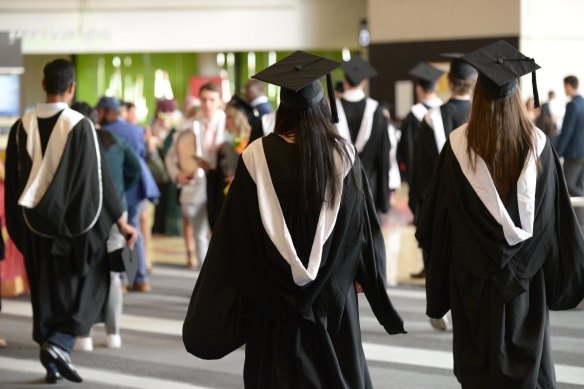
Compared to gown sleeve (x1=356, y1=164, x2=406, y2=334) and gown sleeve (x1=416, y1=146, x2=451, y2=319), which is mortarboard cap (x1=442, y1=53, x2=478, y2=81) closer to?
gown sleeve (x1=416, y1=146, x2=451, y2=319)

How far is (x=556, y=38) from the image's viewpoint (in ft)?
61.4

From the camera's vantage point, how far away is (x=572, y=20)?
18.8m

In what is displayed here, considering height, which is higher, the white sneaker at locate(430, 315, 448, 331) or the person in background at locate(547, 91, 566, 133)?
the person in background at locate(547, 91, 566, 133)

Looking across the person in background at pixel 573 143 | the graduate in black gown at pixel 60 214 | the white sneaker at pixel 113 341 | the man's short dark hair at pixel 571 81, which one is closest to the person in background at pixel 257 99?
the white sneaker at pixel 113 341

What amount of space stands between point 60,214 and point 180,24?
17006mm

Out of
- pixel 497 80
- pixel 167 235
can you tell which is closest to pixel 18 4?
pixel 167 235

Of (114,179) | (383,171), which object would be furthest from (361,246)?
(383,171)

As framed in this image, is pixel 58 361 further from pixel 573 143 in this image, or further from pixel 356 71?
pixel 573 143

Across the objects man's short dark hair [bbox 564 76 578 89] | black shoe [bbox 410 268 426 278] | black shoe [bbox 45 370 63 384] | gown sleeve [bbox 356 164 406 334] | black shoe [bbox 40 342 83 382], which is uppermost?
man's short dark hair [bbox 564 76 578 89]

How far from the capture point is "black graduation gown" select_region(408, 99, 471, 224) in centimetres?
802

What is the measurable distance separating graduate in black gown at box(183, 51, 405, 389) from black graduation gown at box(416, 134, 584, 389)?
612 millimetres

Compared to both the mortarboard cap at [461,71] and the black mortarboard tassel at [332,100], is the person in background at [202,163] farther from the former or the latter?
the black mortarboard tassel at [332,100]

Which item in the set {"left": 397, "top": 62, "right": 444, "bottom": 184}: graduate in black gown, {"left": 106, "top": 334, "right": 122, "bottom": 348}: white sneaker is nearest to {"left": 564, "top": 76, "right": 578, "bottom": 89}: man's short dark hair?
{"left": 397, "top": 62, "right": 444, "bottom": 184}: graduate in black gown

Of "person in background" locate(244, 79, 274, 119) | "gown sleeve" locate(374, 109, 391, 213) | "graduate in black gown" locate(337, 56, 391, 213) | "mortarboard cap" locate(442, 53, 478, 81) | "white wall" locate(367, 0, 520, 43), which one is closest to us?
"mortarboard cap" locate(442, 53, 478, 81)
